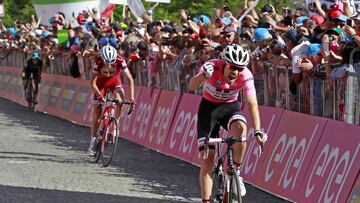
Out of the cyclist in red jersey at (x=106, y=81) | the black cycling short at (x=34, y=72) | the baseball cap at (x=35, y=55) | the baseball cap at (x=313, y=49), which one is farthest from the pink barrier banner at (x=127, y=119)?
the baseball cap at (x=35, y=55)

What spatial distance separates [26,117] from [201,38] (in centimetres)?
953

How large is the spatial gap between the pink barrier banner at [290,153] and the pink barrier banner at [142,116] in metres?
5.95

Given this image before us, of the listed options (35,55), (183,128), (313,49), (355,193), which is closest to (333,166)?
(355,193)

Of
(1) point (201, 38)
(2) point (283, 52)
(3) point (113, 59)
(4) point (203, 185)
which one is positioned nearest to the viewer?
(4) point (203, 185)

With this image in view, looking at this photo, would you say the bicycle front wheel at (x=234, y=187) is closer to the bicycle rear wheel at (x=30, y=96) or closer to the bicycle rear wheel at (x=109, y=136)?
the bicycle rear wheel at (x=109, y=136)

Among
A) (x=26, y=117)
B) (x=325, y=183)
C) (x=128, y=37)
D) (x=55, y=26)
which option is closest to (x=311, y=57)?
(x=325, y=183)

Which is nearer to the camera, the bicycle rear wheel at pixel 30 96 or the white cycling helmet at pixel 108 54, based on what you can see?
the white cycling helmet at pixel 108 54

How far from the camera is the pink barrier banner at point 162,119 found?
16859 millimetres

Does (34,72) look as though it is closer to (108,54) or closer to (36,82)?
(36,82)

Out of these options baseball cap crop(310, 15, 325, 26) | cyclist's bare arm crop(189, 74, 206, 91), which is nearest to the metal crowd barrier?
baseball cap crop(310, 15, 325, 26)

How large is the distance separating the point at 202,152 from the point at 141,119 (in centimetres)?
903

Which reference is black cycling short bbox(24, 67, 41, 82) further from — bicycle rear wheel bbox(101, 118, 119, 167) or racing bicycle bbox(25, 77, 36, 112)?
bicycle rear wheel bbox(101, 118, 119, 167)

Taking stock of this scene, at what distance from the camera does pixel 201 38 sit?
53.7 feet

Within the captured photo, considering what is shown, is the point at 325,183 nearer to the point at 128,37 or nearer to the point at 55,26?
the point at 128,37
